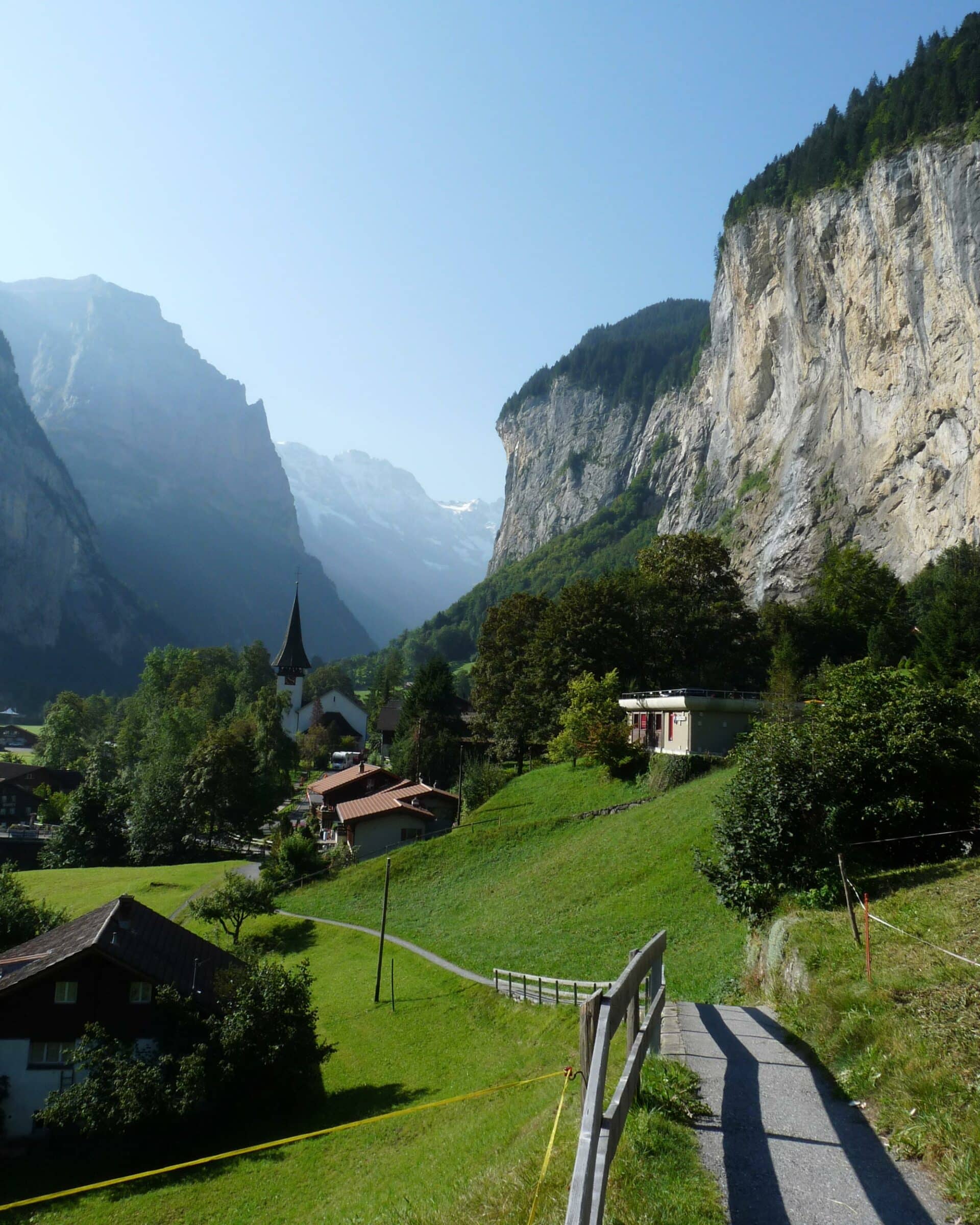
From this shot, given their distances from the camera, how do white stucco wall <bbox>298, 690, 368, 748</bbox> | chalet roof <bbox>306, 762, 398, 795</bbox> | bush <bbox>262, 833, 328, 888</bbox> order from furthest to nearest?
white stucco wall <bbox>298, 690, 368, 748</bbox>, chalet roof <bbox>306, 762, 398, 795</bbox>, bush <bbox>262, 833, 328, 888</bbox>

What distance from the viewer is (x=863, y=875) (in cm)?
1636

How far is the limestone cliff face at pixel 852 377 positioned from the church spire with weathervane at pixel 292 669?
2306 inches

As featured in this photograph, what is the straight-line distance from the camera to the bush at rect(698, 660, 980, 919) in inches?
683

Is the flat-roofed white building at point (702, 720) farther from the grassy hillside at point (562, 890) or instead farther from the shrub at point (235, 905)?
the shrub at point (235, 905)

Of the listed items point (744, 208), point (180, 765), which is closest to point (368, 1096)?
point (180, 765)

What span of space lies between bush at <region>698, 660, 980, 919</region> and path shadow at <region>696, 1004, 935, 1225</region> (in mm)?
9561

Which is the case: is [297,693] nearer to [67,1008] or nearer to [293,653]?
[293,653]

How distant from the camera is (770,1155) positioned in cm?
597

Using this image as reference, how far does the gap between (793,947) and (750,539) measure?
9007cm

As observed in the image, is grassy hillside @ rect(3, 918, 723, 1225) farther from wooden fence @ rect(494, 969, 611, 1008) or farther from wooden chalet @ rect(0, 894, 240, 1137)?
wooden chalet @ rect(0, 894, 240, 1137)

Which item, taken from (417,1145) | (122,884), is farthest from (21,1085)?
(122,884)

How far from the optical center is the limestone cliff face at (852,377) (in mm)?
68625

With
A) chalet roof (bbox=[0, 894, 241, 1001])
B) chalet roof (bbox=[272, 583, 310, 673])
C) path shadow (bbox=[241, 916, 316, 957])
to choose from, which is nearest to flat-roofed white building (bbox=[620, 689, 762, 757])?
path shadow (bbox=[241, 916, 316, 957])

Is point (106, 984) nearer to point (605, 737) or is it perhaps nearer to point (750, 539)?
point (605, 737)
